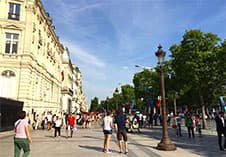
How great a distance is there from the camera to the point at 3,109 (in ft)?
72.6

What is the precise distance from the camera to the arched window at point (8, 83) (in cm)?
2844

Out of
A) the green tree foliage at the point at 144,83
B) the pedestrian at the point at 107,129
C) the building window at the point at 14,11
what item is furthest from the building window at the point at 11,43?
the green tree foliage at the point at 144,83

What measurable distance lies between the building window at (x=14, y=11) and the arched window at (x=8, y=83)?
255 inches

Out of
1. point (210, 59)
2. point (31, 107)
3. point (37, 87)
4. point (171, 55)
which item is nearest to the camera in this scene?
point (210, 59)

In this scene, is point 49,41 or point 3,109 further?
point 49,41

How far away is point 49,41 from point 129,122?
85.3 ft

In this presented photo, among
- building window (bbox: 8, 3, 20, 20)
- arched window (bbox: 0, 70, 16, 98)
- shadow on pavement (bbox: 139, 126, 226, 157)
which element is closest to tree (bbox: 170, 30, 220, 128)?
shadow on pavement (bbox: 139, 126, 226, 157)

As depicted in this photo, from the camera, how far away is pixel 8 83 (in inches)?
1123

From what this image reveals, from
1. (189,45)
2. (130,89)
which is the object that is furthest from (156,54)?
(130,89)

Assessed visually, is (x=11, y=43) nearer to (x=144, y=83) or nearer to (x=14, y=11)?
(x=14, y=11)

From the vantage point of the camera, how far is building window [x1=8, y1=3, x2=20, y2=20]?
95.9 ft

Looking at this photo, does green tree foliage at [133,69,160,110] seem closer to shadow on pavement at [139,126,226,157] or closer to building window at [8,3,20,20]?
building window at [8,3,20,20]

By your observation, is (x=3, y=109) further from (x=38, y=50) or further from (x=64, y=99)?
(x=64, y=99)

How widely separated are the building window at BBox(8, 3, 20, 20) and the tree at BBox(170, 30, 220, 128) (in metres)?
19.2
